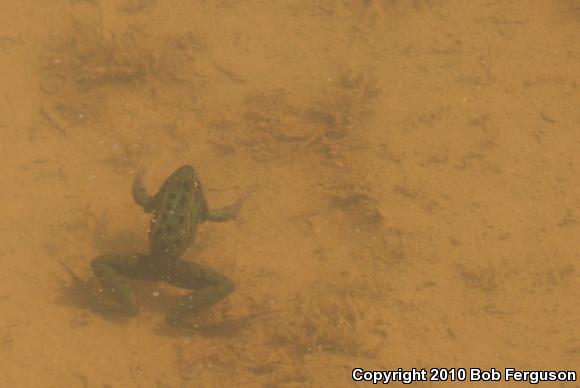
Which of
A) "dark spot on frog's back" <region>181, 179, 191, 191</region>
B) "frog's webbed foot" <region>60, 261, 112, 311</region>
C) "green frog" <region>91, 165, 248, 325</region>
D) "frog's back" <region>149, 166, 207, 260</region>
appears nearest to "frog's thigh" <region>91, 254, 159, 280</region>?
"green frog" <region>91, 165, 248, 325</region>

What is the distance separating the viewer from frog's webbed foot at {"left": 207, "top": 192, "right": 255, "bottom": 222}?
7.02 metres

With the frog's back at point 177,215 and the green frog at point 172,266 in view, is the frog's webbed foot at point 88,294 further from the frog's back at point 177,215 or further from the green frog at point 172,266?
the frog's back at point 177,215

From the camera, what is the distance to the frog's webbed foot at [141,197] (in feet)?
22.7

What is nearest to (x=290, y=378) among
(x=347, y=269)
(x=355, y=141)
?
(x=347, y=269)

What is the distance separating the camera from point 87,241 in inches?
281

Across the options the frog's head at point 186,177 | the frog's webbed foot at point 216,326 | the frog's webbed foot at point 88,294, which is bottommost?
the frog's webbed foot at point 216,326

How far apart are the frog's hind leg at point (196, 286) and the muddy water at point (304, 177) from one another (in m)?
0.32

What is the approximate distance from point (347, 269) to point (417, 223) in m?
1.10

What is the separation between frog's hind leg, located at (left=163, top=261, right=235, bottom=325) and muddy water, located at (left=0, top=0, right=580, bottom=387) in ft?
1.06

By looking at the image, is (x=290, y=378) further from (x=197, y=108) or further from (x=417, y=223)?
(x=197, y=108)

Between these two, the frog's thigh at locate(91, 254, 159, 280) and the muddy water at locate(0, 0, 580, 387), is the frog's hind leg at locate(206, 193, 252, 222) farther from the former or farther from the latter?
the frog's thigh at locate(91, 254, 159, 280)

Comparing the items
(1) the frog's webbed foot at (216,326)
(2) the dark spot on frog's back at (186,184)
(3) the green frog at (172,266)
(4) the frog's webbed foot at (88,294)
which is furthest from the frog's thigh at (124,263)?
(2) the dark spot on frog's back at (186,184)

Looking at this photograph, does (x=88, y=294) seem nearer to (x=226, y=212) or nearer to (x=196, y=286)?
(x=196, y=286)

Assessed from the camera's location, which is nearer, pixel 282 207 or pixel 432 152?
pixel 282 207
